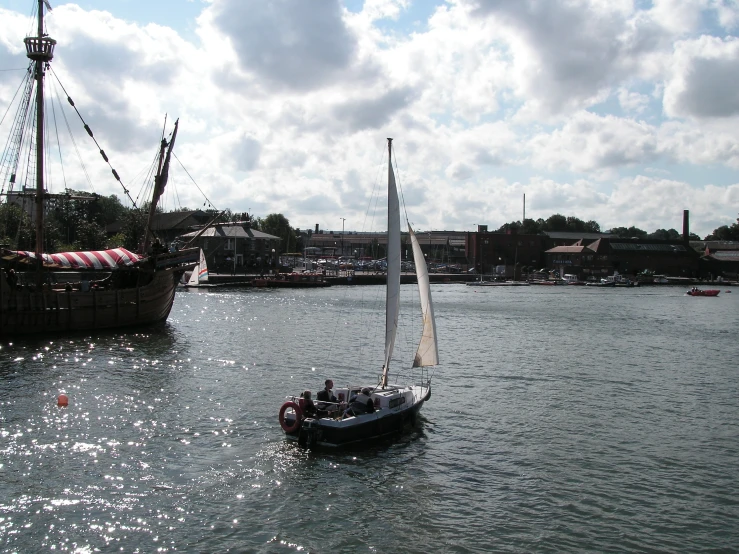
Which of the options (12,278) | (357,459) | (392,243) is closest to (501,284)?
(12,278)

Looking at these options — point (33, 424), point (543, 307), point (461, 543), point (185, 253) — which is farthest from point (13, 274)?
point (543, 307)

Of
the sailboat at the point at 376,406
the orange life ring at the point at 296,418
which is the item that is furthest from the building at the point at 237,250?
the orange life ring at the point at 296,418

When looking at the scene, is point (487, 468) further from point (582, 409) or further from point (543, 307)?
point (543, 307)

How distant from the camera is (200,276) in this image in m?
131

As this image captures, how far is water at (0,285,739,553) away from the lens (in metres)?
21.2

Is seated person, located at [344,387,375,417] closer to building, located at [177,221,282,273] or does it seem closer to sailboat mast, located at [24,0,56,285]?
sailboat mast, located at [24,0,56,285]

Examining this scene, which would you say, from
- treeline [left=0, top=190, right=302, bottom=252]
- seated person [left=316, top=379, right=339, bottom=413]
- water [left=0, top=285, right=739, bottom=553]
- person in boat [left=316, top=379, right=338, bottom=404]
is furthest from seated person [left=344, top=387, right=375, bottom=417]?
treeline [left=0, top=190, right=302, bottom=252]

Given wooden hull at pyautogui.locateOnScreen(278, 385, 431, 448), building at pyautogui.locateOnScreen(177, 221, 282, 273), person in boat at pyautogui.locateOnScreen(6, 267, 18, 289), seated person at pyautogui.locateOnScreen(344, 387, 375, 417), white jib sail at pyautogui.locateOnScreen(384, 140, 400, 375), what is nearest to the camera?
wooden hull at pyautogui.locateOnScreen(278, 385, 431, 448)

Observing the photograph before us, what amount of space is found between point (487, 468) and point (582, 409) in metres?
12.6

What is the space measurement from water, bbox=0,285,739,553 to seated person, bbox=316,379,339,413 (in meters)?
2.07

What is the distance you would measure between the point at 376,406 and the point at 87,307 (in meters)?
41.2

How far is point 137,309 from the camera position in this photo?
66188 millimetres

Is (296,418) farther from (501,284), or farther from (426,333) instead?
(501,284)

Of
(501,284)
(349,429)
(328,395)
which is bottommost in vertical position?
(349,429)
